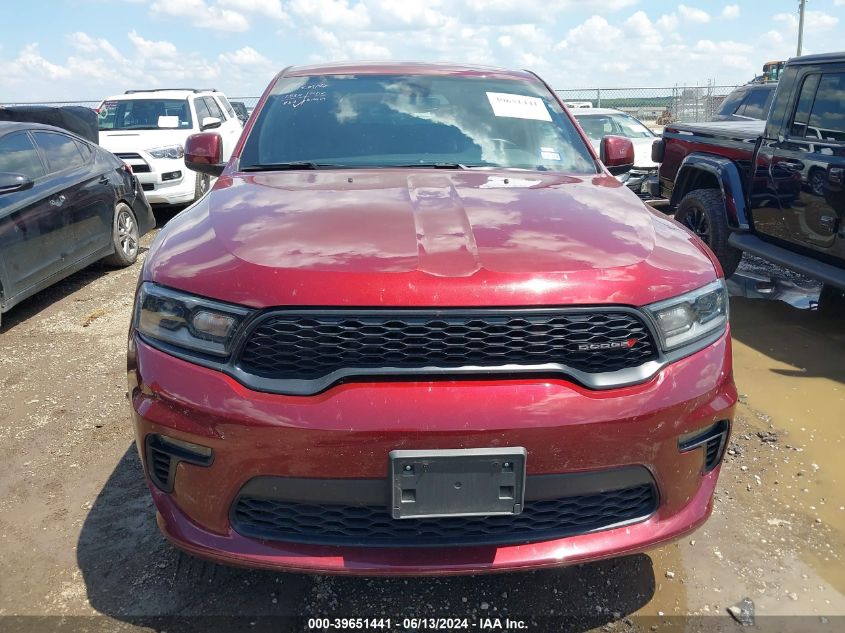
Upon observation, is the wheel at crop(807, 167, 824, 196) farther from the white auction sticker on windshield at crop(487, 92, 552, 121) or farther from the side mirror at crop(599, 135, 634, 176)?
the white auction sticker on windshield at crop(487, 92, 552, 121)

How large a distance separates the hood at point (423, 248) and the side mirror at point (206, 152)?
1.08 m

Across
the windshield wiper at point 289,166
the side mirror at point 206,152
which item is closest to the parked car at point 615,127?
the side mirror at point 206,152

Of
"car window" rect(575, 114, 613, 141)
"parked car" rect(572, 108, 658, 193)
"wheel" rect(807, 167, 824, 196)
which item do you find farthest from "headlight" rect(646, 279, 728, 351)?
"car window" rect(575, 114, 613, 141)

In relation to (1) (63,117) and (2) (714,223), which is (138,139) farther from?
(2) (714,223)

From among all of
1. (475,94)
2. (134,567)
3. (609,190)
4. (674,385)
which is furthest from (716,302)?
(134,567)

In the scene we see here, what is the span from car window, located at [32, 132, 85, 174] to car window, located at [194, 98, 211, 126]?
4.03 metres

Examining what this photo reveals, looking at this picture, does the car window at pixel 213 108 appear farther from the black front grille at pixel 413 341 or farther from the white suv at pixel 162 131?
the black front grille at pixel 413 341

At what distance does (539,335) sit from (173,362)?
3.26 feet

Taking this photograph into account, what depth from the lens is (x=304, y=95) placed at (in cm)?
329

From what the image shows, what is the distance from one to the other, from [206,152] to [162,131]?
6640mm

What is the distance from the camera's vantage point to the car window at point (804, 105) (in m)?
4.65

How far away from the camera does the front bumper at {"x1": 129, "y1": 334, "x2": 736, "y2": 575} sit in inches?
67.1

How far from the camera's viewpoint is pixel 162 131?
935 centimetres

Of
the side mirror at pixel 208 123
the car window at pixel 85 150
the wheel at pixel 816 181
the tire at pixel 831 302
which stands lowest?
the tire at pixel 831 302
